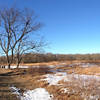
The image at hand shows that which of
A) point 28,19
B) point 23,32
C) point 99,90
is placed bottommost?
point 99,90

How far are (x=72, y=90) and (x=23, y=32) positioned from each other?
10.9m

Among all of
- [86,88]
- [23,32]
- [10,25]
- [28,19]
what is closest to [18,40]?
[23,32]

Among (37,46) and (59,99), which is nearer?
(59,99)

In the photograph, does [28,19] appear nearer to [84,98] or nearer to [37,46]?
[37,46]

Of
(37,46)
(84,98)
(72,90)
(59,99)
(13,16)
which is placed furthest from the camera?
(37,46)

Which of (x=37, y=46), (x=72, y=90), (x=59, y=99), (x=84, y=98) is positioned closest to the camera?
(x=84, y=98)

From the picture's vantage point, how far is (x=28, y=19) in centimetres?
1386

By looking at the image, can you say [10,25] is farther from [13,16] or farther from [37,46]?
[37,46]

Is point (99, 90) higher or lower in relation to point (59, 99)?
higher

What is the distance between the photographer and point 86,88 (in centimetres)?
413

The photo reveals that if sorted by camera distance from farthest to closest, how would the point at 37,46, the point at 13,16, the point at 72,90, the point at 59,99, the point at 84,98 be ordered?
the point at 37,46
the point at 13,16
the point at 72,90
the point at 59,99
the point at 84,98

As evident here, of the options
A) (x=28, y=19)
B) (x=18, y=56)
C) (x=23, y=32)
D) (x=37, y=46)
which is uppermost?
→ (x=28, y=19)

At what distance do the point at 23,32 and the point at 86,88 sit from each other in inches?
455

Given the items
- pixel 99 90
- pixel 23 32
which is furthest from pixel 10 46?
pixel 99 90
